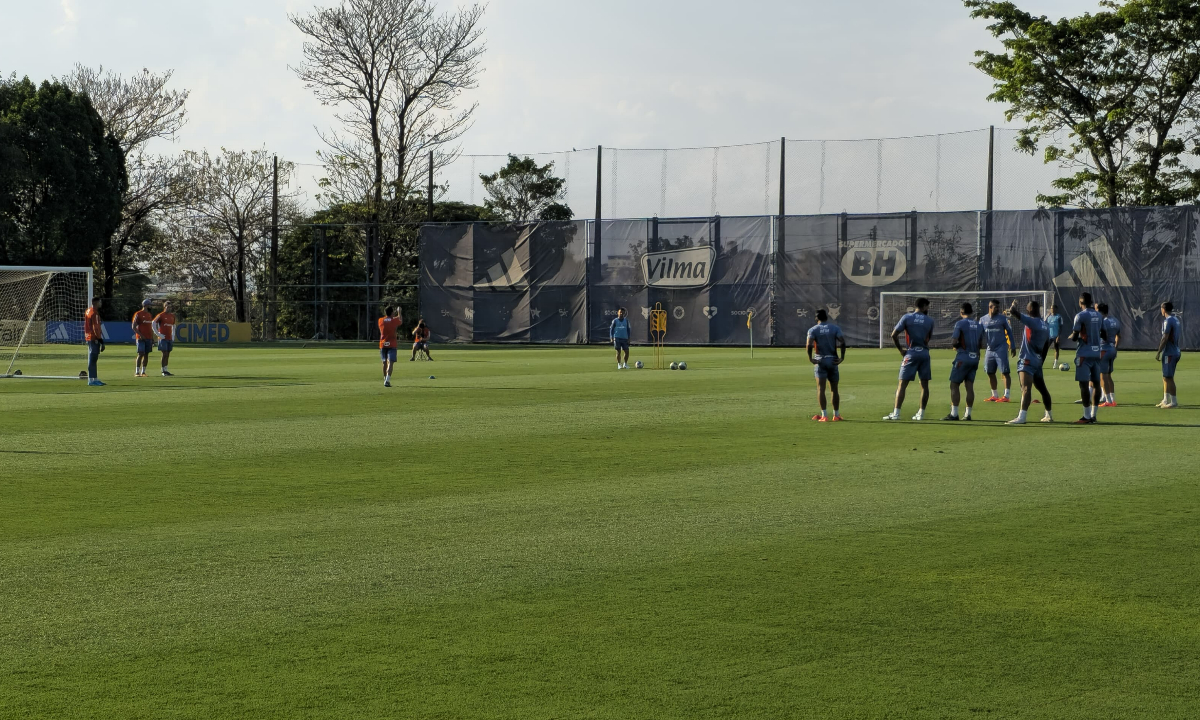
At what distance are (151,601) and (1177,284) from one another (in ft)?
159

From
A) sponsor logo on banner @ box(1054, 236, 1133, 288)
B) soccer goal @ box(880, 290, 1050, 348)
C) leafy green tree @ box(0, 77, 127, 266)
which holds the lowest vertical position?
soccer goal @ box(880, 290, 1050, 348)

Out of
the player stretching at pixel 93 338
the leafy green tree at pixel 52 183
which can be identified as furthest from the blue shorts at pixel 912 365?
the leafy green tree at pixel 52 183

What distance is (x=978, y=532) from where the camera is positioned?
8.81 meters

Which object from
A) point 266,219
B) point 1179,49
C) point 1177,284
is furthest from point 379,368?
point 266,219

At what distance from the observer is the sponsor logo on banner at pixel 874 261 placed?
5297 cm

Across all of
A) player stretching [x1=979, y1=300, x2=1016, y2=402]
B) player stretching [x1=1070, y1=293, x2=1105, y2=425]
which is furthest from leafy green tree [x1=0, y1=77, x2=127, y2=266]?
player stretching [x1=1070, y1=293, x2=1105, y2=425]

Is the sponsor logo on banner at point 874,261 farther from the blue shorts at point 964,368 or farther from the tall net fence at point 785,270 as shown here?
the blue shorts at point 964,368

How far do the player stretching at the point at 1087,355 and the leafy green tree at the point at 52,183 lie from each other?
5155 centimetres

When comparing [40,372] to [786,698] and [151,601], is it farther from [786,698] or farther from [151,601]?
[786,698]

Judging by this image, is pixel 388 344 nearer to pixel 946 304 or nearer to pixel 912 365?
pixel 912 365

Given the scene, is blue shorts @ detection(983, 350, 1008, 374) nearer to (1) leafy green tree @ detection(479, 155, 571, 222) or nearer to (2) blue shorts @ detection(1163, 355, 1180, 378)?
(2) blue shorts @ detection(1163, 355, 1180, 378)

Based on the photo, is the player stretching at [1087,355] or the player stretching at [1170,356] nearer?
the player stretching at [1087,355]

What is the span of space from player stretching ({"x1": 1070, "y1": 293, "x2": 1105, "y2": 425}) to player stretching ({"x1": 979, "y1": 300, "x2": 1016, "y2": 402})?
1873 millimetres

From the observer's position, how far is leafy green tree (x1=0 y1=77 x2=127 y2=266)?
5891 centimetres
